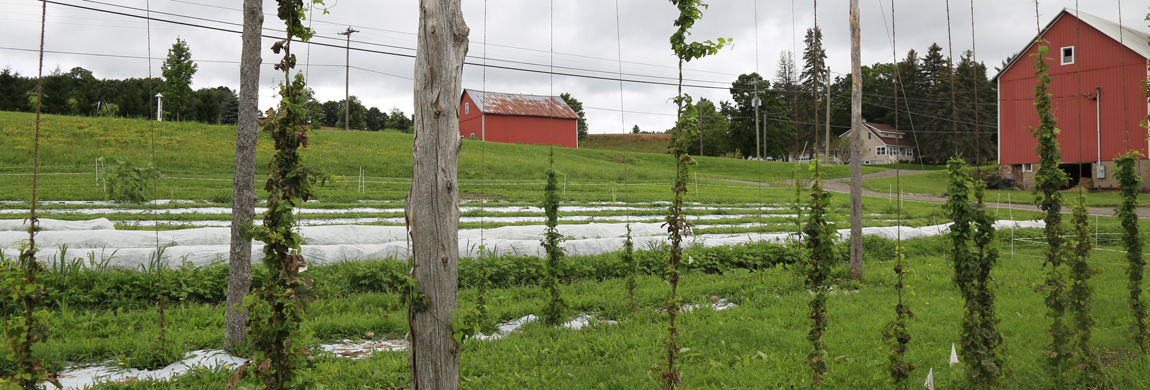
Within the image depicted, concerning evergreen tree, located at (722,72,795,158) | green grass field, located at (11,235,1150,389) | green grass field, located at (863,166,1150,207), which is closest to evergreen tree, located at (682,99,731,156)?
evergreen tree, located at (722,72,795,158)

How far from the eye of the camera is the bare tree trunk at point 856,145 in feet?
24.5

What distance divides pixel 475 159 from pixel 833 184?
2013cm

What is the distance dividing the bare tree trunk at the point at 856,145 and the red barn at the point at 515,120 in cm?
3241

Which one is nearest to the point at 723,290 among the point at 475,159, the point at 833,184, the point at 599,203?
the point at 599,203

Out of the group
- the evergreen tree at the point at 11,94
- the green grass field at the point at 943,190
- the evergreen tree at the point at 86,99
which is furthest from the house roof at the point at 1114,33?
the evergreen tree at the point at 11,94

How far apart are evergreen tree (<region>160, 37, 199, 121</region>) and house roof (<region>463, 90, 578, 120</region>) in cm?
1698

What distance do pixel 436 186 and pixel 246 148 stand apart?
8.35 ft

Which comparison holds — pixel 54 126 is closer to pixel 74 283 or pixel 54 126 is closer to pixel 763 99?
pixel 74 283

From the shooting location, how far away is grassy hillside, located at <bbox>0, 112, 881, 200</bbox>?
15406mm

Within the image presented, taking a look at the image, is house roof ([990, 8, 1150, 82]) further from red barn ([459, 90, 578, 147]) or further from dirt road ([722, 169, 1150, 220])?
red barn ([459, 90, 578, 147])

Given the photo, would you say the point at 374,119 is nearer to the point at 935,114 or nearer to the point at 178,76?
the point at 178,76

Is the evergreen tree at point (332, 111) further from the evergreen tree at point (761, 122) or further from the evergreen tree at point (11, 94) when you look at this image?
the evergreen tree at point (761, 122)

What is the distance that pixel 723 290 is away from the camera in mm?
7070

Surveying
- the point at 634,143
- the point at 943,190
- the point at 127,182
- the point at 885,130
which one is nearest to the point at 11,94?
the point at 127,182
